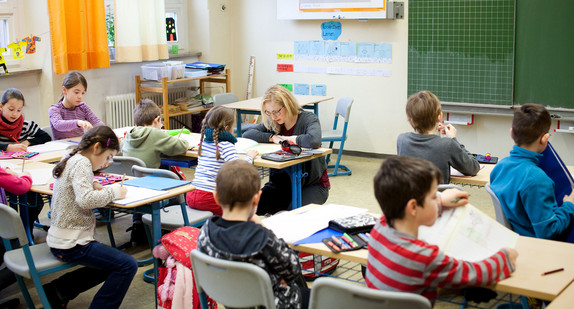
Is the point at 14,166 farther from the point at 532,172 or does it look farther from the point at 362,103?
the point at 362,103

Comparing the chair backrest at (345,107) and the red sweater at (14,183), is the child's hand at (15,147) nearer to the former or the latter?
the red sweater at (14,183)

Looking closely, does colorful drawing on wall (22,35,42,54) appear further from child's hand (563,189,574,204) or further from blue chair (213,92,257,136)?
child's hand (563,189,574,204)

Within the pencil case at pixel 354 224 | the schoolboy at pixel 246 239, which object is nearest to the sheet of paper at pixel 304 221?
the pencil case at pixel 354 224

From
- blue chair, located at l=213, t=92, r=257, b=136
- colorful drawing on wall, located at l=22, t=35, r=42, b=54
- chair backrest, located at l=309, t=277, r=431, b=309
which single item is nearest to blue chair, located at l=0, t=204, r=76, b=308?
chair backrest, located at l=309, t=277, r=431, b=309

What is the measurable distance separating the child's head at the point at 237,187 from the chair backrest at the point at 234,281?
8.1 inches

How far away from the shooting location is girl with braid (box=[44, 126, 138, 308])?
9.66 feet

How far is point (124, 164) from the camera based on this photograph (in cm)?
397

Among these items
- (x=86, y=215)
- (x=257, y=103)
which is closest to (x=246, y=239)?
(x=86, y=215)

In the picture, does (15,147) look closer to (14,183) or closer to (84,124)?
(84,124)

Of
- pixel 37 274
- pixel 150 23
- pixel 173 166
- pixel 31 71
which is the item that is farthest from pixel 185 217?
pixel 150 23

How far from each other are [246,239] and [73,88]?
2963 mm

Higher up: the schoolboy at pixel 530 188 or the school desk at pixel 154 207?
the schoolboy at pixel 530 188

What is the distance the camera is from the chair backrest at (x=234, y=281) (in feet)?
6.93

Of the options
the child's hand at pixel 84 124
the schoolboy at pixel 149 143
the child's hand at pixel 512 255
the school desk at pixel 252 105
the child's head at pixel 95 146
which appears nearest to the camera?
the child's hand at pixel 512 255
